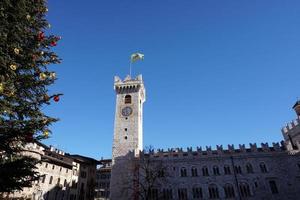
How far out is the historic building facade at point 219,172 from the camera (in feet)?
128

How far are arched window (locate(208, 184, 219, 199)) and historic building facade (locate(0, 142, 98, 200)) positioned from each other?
2870cm

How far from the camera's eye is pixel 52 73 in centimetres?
1339

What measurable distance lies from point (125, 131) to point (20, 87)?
38.2 meters

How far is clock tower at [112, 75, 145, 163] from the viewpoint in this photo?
48312mm

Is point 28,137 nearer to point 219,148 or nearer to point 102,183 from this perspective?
point 219,148

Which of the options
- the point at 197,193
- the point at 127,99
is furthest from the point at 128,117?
the point at 197,193

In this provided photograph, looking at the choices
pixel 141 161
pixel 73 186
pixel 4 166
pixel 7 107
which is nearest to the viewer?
pixel 7 107

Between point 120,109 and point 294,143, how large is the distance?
3752cm

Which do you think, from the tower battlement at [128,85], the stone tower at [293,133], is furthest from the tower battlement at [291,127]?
the tower battlement at [128,85]

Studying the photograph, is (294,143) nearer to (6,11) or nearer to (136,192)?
(136,192)

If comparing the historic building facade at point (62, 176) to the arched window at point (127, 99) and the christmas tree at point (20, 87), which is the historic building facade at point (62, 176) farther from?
the christmas tree at point (20, 87)

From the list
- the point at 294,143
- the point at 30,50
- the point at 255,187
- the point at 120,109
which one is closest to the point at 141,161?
the point at 120,109

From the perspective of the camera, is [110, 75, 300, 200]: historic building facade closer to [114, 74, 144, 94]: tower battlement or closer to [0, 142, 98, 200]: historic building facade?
Result: [0, 142, 98, 200]: historic building facade

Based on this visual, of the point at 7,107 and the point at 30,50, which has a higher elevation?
the point at 30,50
